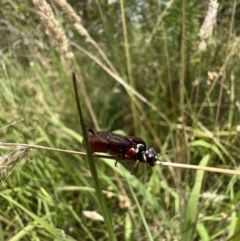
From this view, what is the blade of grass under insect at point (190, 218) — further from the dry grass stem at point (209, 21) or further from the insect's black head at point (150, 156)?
the dry grass stem at point (209, 21)

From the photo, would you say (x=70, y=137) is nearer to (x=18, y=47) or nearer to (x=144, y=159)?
(x=18, y=47)

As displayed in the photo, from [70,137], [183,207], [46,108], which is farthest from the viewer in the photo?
[46,108]

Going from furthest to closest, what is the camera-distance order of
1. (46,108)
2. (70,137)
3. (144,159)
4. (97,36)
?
(97,36)
(46,108)
(70,137)
(144,159)

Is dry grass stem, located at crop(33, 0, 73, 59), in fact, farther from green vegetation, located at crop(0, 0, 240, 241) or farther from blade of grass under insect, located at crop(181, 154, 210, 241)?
blade of grass under insect, located at crop(181, 154, 210, 241)

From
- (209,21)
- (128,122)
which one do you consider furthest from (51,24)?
(128,122)

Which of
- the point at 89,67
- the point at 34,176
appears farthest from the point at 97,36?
the point at 34,176

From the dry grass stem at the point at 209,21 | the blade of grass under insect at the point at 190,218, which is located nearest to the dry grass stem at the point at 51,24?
the dry grass stem at the point at 209,21

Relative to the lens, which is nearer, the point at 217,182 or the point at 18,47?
the point at 217,182

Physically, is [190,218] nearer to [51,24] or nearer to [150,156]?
[150,156]
